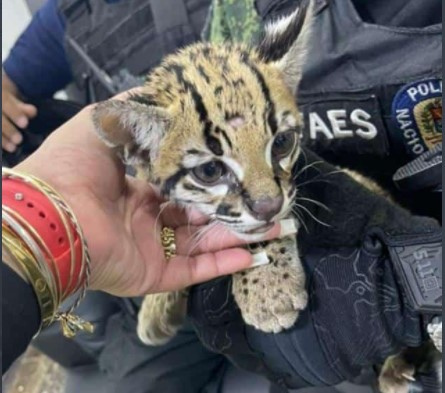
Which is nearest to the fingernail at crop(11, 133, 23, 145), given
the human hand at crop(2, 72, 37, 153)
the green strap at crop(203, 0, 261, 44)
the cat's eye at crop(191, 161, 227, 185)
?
the human hand at crop(2, 72, 37, 153)

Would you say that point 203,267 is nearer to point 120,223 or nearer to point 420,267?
point 120,223

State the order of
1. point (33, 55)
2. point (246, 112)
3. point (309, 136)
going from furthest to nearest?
point (33, 55) → point (309, 136) → point (246, 112)

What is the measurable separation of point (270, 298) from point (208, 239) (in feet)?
0.36

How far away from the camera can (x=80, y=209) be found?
85cm

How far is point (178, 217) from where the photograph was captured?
974 mm

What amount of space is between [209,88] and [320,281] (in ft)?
0.91

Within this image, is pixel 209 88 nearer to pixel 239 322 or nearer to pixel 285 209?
pixel 285 209

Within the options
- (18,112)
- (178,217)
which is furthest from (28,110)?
(178,217)

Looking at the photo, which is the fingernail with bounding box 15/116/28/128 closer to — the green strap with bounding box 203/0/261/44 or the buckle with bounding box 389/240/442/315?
the green strap with bounding box 203/0/261/44

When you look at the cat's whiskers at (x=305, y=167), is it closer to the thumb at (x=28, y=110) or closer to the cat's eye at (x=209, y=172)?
the cat's eye at (x=209, y=172)

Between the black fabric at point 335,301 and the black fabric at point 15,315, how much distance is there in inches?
11.4

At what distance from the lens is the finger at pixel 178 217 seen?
95 centimetres

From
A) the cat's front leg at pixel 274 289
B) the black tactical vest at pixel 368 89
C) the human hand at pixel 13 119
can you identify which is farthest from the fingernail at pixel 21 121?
the cat's front leg at pixel 274 289

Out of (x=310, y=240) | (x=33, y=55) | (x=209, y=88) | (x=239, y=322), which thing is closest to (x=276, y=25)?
(x=209, y=88)
